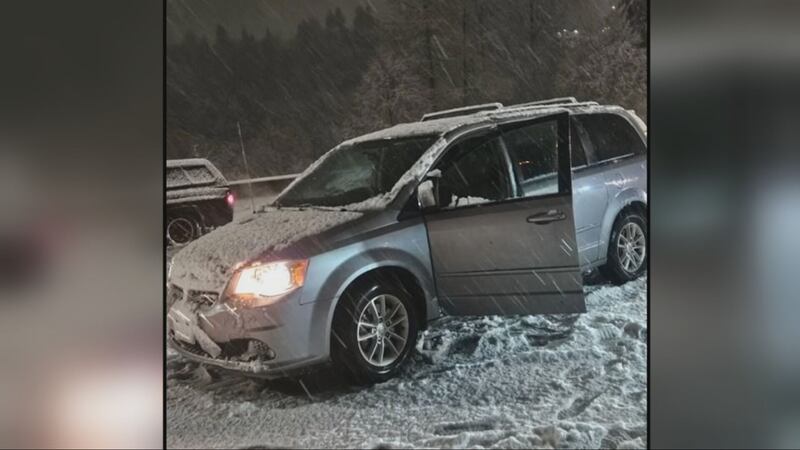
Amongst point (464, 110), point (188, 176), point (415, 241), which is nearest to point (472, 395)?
point (415, 241)

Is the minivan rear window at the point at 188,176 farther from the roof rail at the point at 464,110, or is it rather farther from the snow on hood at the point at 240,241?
the roof rail at the point at 464,110

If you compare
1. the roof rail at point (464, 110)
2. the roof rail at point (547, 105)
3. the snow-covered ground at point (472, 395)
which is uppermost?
the roof rail at point (547, 105)

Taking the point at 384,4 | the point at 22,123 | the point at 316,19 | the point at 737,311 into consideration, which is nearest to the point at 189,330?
the point at 22,123

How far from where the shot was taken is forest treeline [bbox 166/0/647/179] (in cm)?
214

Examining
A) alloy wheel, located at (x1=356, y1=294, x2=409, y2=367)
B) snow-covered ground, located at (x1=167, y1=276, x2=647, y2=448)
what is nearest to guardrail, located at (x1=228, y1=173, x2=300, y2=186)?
alloy wheel, located at (x1=356, y1=294, x2=409, y2=367)

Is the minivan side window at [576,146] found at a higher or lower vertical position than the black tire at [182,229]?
higher

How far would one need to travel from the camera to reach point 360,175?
2133mm

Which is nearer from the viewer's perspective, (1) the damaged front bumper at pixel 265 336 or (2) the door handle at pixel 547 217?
(1) the damaged front bumper at pixel 265 336

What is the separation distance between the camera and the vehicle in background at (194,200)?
211 centimetres

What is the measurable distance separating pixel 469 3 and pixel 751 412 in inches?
76.0

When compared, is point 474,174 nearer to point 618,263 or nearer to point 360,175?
point 360,175

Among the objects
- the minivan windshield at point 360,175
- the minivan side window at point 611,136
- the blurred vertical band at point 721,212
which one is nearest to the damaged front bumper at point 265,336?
the minivan windshield at point 360,175

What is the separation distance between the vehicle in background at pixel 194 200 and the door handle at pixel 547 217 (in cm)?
111

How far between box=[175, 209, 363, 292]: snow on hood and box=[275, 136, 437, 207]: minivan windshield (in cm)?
6
